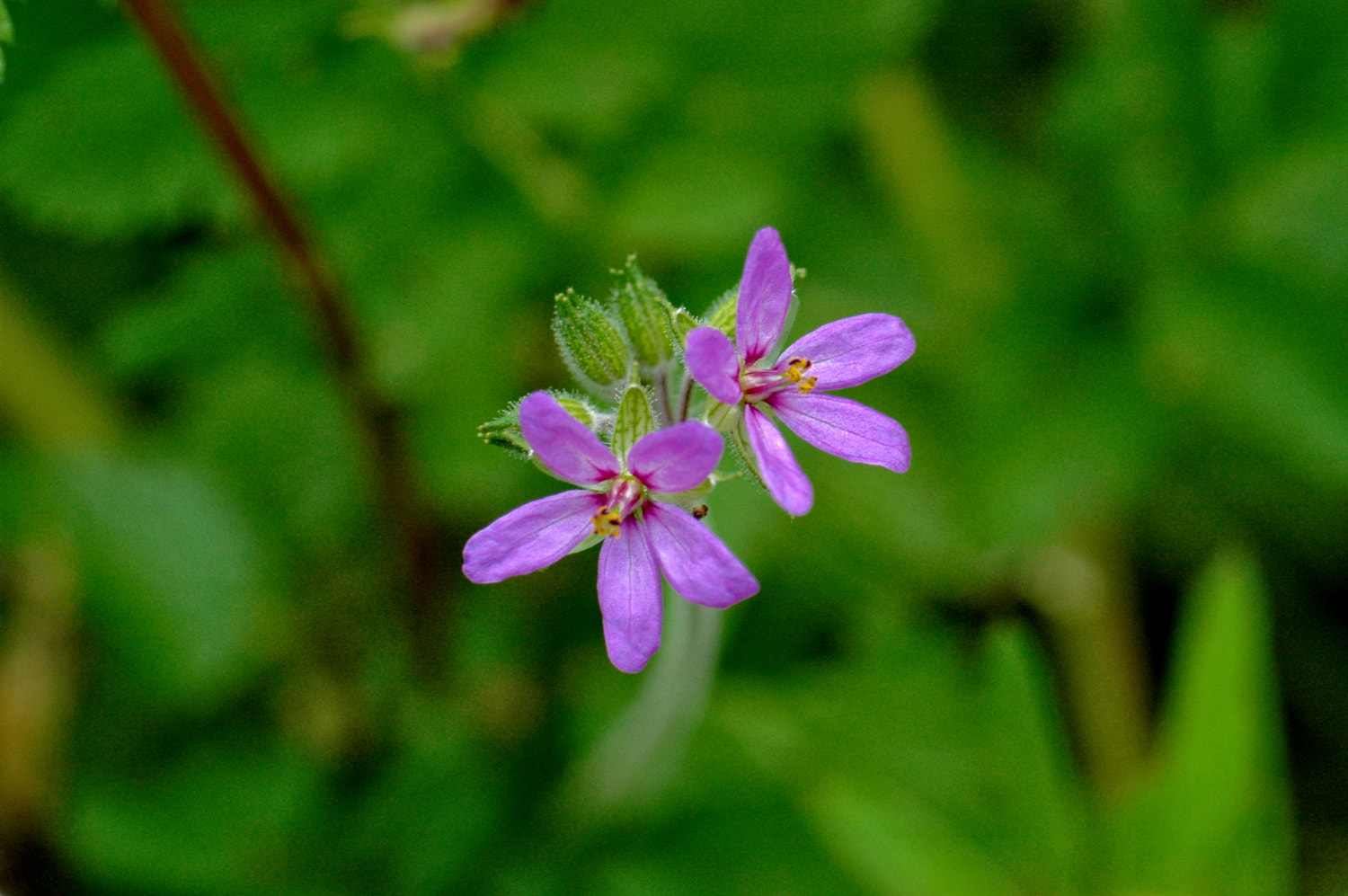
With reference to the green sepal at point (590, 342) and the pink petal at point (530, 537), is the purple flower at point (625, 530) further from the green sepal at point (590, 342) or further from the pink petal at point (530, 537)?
the green sepal at point (590, 342)

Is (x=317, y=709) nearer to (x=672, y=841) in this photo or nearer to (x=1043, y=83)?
(x=672, y=841)

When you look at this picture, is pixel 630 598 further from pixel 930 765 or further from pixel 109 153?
pixel 930 765

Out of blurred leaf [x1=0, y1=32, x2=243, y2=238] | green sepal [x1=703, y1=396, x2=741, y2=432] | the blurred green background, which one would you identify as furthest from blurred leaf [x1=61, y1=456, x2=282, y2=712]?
green sepal [x1=703, y1=396, x2=741, y2=432]

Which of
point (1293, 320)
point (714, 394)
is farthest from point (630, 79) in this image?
point (1293, 320)

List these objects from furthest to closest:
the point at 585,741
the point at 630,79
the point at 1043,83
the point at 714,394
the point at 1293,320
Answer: the point at 1043,83 → the point at 585,741 → the point at 1293,320 → the point at 630,79 → the point at 714,394

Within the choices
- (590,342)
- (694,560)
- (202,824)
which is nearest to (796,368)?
(590,342)

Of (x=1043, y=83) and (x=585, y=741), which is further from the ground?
(x=1043, y=83)
